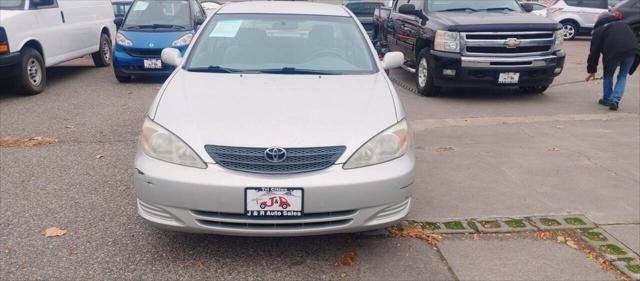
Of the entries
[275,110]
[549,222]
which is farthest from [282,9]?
[549,222]

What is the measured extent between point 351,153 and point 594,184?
9.37 feet

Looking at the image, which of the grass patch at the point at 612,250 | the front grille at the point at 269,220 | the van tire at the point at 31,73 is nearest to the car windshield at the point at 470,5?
the grass patch at the point at 612,250

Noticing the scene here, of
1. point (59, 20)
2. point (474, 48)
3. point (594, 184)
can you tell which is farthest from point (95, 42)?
point (594, 184)

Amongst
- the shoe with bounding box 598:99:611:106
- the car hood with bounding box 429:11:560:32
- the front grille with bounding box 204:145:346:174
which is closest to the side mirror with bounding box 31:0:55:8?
the car hood with bounding box 429:11:560:32

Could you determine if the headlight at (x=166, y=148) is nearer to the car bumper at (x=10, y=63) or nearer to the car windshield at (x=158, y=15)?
the car bumper at (x=10, y=63)

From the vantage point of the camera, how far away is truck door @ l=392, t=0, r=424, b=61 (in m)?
8.95

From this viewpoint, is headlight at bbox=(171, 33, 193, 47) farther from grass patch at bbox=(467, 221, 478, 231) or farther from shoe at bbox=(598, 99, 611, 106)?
shoe at bbox=(598, 99, 611, 106)

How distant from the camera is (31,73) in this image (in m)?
8.18

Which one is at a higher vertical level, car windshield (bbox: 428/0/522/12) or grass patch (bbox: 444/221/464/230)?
car windshield (bbox: 428/0/522/12)

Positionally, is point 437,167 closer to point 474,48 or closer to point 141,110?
point 474,48

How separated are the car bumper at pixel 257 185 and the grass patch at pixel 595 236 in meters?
1.57

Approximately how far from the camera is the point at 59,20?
8.95m

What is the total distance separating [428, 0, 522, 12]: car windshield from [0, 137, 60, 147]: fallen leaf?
6213 millimetres

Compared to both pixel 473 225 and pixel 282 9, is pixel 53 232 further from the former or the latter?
pixel 473 225
